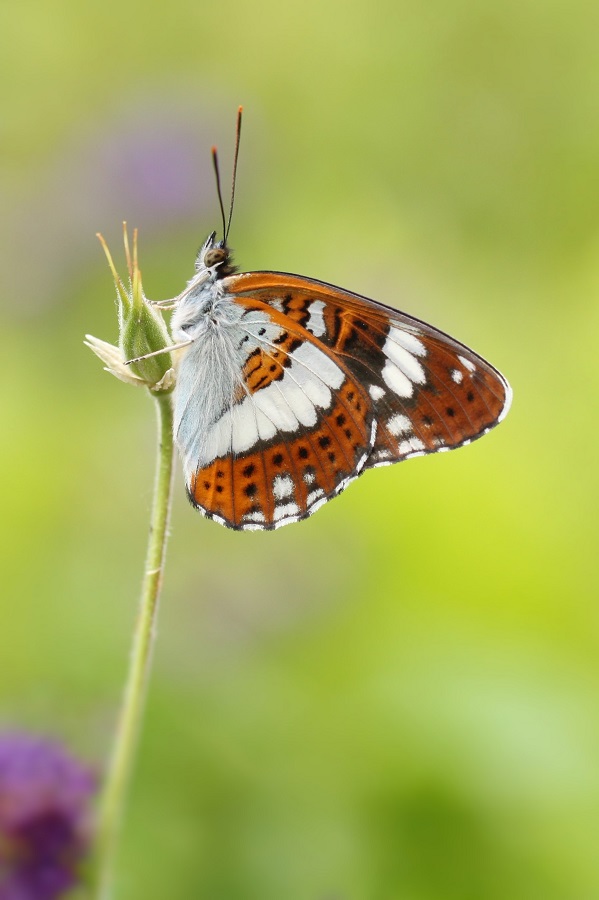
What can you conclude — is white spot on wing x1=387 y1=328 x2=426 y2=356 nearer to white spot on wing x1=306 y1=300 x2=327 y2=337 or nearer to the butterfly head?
white spot on wing x1=306 y1=300 x2=327 y2=337

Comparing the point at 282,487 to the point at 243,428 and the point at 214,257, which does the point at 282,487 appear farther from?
the point at 214,257

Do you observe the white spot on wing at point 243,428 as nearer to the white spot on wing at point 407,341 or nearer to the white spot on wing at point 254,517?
the white spot on wing at point 254,517

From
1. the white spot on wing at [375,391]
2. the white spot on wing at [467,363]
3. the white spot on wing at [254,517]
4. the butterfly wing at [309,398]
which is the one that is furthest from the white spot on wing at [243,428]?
the white spot on wing at [467,363]

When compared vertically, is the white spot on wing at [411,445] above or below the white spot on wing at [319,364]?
below

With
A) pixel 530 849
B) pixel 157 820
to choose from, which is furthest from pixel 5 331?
pixel 530 849

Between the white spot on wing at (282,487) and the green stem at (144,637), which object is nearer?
the green stem at (144,637)

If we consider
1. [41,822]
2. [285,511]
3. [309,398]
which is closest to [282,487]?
[285,511]
